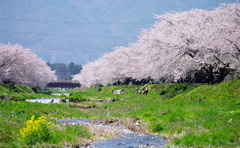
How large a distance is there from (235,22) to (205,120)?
791 inches

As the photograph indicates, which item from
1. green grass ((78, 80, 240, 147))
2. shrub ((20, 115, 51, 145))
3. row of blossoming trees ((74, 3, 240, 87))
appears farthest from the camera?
row of blossoming trees ((74, 3, 240, 87))

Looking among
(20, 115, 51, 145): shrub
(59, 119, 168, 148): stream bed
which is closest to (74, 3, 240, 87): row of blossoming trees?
(59, 119, 168, 148): stream bed

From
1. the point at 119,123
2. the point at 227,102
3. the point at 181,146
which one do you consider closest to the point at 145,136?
the point at 181,146

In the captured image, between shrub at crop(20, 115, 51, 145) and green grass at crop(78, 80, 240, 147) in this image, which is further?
green grass at crop(78, 80, 240, 147)

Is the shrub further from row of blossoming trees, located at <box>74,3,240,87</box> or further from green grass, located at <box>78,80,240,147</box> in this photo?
row of blossoming trees, located at <box>74,3,240,87</box>

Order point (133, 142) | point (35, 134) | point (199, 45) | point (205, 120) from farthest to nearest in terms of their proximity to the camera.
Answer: point (199, 45) → point (205, 120) → point (133, 142) → point (35, 134)

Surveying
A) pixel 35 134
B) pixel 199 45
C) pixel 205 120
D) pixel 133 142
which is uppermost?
pixel 199 45

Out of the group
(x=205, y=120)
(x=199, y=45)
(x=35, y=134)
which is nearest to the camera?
(x=35, y=134)

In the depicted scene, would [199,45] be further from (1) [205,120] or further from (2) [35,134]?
(2) [35,134]

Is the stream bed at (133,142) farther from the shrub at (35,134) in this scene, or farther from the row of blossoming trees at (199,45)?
the row of blossoming trees at (199,45)

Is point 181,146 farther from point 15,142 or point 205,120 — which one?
point 15,142

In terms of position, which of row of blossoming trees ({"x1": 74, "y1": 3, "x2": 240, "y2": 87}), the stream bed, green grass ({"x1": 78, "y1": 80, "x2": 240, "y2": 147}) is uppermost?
row of blossoming trees ({"x1": 74, "y1": 3, "x2": 240, "y2": 87})

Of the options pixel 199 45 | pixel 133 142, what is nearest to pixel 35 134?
pixel 133 142

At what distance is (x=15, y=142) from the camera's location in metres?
12.4
